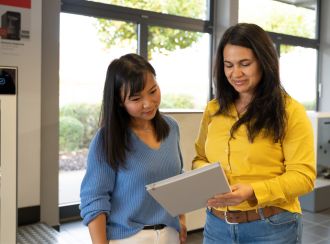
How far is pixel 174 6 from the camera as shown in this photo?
14.3 feet

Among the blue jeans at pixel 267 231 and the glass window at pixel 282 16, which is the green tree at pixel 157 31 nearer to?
the glass window at pixel 282 16

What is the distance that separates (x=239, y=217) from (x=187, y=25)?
356 cm

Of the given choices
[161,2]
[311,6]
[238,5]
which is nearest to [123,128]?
[161,2]

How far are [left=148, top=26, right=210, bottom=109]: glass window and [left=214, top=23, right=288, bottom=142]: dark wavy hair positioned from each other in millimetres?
2925

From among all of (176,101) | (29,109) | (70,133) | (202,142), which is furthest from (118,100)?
(176,101)

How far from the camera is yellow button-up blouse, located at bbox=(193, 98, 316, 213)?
1.16 meters

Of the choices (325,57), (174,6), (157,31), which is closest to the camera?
(157,31)

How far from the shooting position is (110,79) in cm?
120

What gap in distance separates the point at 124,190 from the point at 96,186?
0.30ft

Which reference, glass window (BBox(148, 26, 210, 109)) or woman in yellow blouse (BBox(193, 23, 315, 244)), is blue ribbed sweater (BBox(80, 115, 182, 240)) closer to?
woman in yellow blouse (BBox(193, 23, 315, 244))

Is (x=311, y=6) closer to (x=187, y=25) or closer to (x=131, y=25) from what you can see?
(x=187, y=25)

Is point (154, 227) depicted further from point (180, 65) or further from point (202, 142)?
point (180, 65)

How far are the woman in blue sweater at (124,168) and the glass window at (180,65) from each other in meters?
2.97

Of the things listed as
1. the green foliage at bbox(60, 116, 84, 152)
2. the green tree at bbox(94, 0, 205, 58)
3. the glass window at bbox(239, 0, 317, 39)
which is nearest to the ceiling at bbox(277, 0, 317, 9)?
the glass window at bbox(239, 0, 317, 39)
